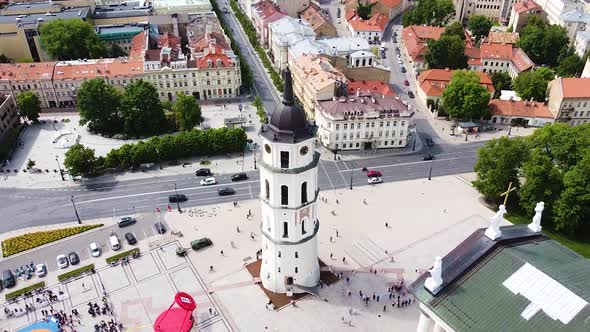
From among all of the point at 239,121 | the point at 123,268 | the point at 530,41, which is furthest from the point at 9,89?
the point at 530,41

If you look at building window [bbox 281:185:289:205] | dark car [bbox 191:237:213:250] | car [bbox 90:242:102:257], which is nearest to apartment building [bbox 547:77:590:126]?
building window [bbox 281:185:289:205]

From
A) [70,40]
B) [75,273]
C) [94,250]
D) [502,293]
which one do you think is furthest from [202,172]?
[70,40]

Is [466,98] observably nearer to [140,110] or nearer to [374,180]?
[374,180]

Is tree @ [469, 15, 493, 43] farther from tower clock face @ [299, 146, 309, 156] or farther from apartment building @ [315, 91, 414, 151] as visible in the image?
tower clock face @ [299, 146, 309, 156]

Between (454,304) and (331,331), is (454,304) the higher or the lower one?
the higher one

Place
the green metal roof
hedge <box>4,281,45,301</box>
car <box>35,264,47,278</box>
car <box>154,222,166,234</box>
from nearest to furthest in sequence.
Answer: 1. the green metal roof
2. hedge <box>4,281,45,301</box>
3. car <box>35,264,47,278</box>
4. car <box>154,222,166,234</box>

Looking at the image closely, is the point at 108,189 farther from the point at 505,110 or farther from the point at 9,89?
the point at 505,110
